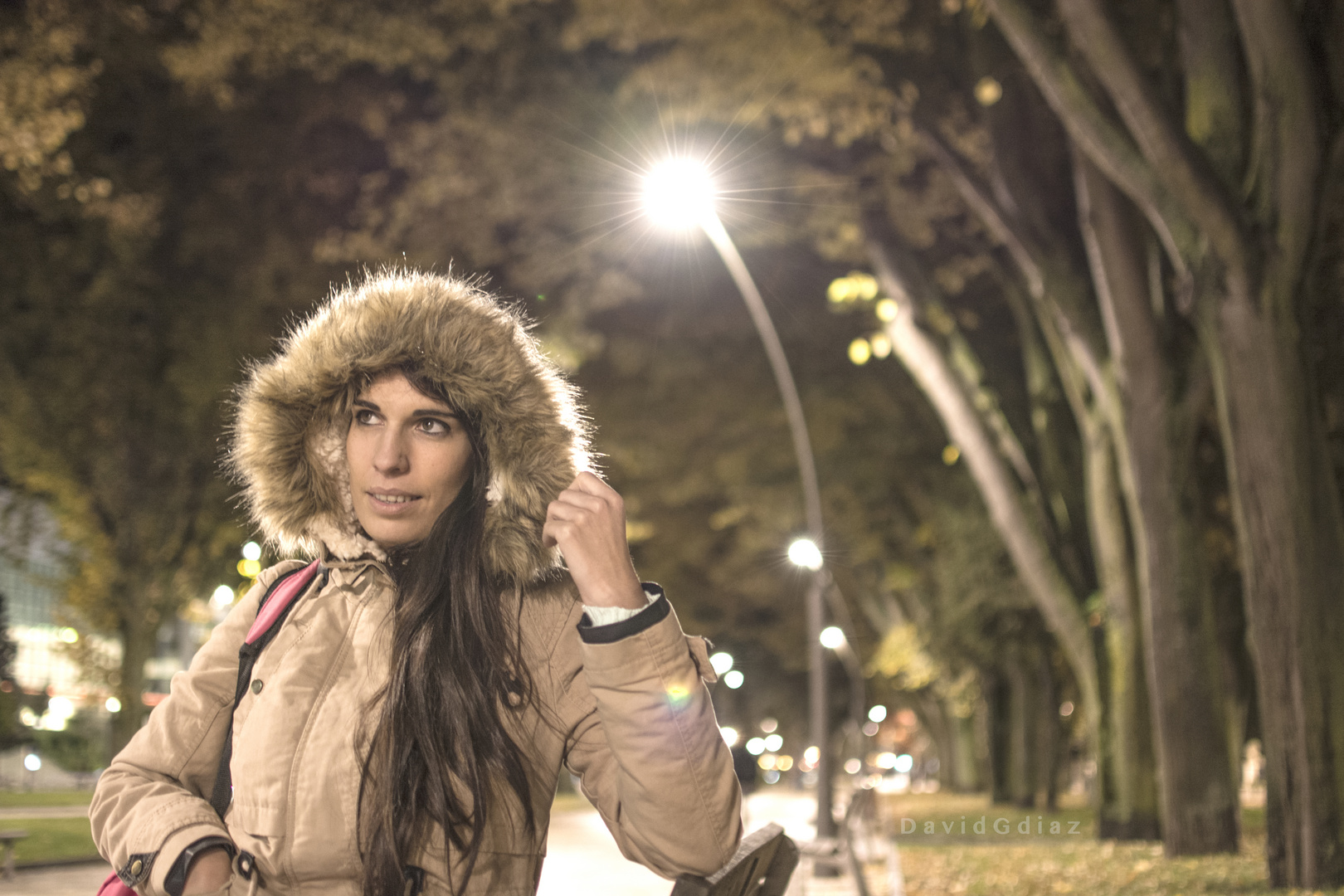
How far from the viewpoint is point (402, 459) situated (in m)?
2.61

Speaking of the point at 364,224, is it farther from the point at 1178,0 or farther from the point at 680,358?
the point at 1178,0

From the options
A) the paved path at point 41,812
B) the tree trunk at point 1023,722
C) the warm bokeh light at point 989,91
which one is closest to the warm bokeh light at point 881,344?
the warm bokeh light at point 989,91

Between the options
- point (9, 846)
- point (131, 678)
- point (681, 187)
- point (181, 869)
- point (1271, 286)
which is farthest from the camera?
point (131, 678)

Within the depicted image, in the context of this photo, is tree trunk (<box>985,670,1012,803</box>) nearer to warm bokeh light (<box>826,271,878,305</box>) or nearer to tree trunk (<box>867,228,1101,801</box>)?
tree trunk (<box>867,228,1101,801</box>)

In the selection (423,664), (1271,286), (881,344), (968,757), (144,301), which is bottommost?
(968,757)

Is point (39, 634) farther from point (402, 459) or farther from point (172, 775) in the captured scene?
point (402, 459)

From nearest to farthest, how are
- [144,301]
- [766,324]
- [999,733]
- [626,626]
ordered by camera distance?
[626,626] < [766,324] < [144,301] < [999,733]

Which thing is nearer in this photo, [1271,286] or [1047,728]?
[1271,286]

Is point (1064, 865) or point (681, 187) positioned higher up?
point (681, 187)

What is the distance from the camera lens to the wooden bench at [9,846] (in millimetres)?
11453

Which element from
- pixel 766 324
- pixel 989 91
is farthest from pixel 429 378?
pixel 766 324

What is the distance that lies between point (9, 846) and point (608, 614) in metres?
11.7

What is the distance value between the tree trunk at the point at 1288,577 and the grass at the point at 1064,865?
0.43 m

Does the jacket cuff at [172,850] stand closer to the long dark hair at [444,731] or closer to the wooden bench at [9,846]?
the long dark hair at [444,731]
